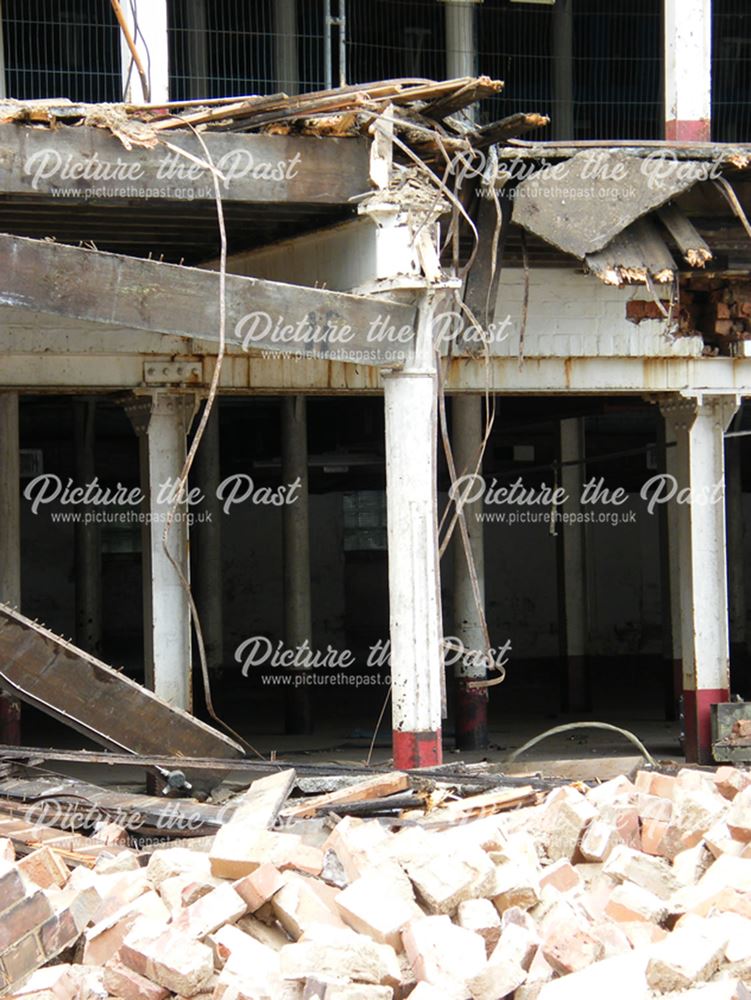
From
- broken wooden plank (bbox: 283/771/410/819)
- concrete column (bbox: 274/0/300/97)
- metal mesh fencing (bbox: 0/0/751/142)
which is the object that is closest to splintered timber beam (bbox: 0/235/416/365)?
broken wooden plank (bbox: 283/771/410/819)

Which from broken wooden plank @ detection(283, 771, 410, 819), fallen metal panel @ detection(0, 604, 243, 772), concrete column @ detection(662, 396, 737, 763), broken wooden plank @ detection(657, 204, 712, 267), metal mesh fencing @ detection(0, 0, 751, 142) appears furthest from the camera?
metal mesh fencing @ detection(0, 0, 751, 142)

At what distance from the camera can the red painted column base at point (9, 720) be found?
41.8 feet

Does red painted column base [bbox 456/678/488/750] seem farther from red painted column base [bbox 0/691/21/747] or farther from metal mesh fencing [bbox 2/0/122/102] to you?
metal mesh fencing [bbox 2/0/122/102]

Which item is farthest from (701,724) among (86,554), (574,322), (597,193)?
(86,554)

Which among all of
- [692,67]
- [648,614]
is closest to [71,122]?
[692,67]

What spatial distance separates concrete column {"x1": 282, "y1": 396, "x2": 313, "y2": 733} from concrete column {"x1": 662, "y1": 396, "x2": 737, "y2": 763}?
15.3 feet

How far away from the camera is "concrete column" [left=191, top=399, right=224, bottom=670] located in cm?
1667

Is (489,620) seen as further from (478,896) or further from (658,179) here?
(478,896)

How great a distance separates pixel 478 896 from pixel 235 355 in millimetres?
6245

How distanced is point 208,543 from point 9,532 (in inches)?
172

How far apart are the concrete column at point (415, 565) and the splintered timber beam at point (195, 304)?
0.26 metres

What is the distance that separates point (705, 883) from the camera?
6.37 meters

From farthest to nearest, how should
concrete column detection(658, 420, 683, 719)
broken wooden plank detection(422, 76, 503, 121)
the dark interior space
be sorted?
the dark interior space, concrete column detection(658, 420, 683, 719), broken wooden plank detection(422, 76, 503, 121)

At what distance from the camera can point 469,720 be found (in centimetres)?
1387
